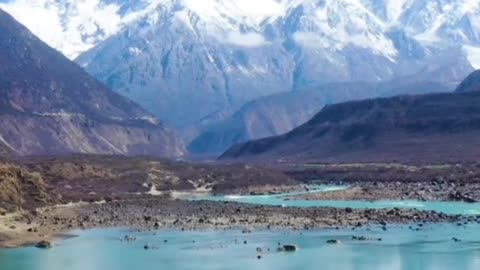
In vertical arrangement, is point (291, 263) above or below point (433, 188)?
below

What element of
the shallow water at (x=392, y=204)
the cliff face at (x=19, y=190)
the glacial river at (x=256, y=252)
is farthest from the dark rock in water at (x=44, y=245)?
the shallow water at (x=392, y=204)

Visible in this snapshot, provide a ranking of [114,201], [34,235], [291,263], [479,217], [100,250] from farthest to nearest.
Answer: [114,201] < [479,217] < [34,235] < [100,250] < [291,263]

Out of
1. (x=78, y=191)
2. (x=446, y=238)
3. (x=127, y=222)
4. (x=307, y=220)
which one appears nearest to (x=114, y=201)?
(x=78, y=191)

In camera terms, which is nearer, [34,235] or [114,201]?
[34,235]

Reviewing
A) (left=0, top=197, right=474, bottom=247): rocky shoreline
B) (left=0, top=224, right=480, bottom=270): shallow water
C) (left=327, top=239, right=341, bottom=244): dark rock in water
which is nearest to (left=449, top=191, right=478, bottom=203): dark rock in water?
(left=0, top=197, right=474, bottom=247): rocky shoreline

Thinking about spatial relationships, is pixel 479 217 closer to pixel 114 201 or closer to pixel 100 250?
pixel 100 250

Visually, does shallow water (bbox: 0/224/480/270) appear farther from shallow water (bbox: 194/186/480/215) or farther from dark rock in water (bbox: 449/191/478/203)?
dark rock in water (bbox: 449/191/478/203)

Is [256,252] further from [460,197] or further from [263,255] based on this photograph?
[460,197]
